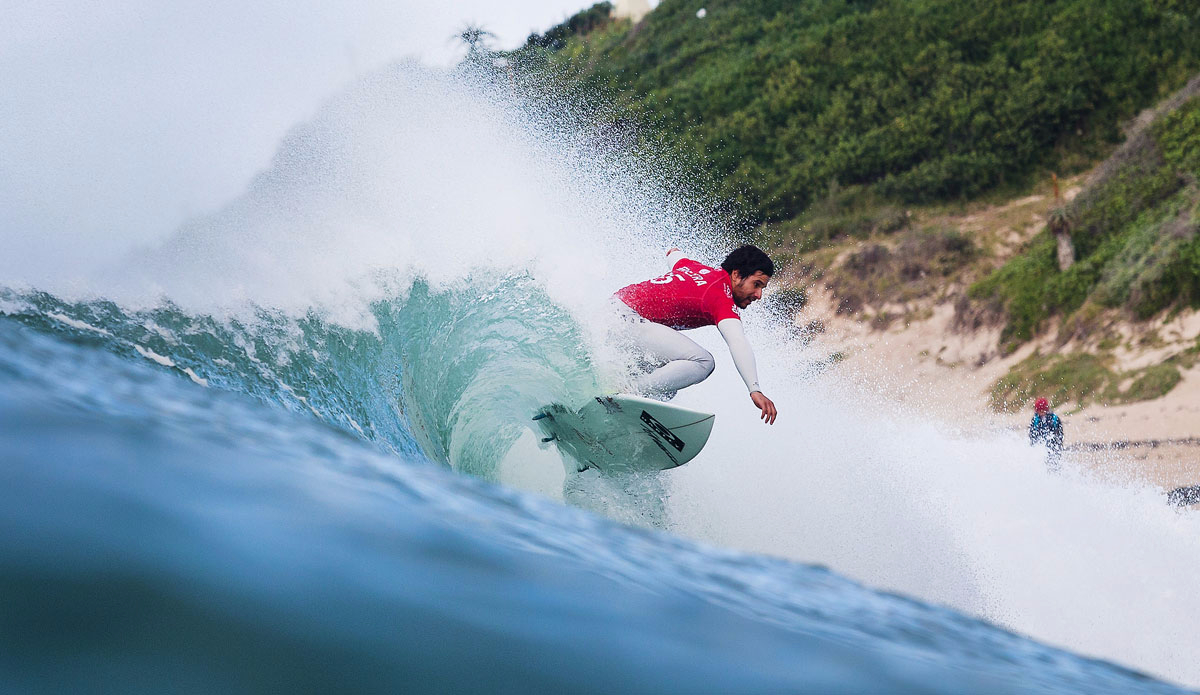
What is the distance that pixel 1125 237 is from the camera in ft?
52.5

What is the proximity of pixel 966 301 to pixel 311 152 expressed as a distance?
13829 mm

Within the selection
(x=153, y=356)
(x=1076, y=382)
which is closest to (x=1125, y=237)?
(x=1076, y=382)

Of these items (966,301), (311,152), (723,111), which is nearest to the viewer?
(311,152)

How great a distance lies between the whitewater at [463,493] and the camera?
2.02 ft

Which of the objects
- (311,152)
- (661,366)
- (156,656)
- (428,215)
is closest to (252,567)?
(156,656)

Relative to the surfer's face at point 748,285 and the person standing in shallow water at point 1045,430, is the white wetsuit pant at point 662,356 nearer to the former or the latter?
the surfer's face at point 748,285

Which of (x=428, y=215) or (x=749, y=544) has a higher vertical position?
(x=428, y=215)

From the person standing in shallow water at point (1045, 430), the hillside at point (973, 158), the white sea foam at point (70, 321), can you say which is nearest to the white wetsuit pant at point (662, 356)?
the white sea foam at point (70, 321)

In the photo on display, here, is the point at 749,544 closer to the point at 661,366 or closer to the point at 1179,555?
the point at 661,366

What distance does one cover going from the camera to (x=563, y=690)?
618 millimetres

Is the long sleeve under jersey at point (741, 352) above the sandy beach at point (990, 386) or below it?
below

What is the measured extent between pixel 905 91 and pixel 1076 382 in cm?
956

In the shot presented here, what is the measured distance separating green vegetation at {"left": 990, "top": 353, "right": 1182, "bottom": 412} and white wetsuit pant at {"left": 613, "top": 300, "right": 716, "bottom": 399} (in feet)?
37.8

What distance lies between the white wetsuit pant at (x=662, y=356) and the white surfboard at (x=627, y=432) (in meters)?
0.14
